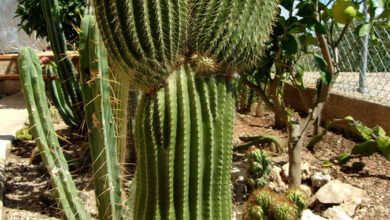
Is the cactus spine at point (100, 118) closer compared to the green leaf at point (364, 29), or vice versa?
the cactus spine at point (100, 118)

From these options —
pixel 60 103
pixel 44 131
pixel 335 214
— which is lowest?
pixel 335 214

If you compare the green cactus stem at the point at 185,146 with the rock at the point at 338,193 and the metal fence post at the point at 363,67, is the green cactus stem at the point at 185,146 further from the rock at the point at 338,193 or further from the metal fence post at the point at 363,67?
the metal fence post at the point at 363,67

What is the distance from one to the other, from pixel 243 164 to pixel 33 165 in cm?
203

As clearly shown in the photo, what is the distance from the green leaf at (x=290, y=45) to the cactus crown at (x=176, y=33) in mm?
898

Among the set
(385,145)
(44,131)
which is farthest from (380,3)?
(44,131)

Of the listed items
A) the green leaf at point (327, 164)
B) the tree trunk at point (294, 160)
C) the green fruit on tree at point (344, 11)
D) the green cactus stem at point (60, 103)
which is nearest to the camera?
the green fruit on tree at point (344, 11)

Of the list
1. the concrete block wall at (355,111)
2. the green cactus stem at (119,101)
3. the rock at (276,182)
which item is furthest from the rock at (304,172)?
the green cactus stem at (119,101)

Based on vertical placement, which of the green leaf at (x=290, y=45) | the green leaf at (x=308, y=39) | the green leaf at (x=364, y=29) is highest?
the green leaf at (x=364, y=29)

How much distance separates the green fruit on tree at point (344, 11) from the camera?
2.08m

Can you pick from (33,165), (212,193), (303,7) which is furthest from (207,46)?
(33,165)

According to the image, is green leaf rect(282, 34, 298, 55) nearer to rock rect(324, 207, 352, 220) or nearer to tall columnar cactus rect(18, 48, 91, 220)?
rock rect(324, 207, 352, 220)

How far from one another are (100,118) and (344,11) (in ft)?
4.97

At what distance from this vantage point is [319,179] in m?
2.81

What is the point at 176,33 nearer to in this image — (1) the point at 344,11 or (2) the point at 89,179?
(1) the point at 344,11
